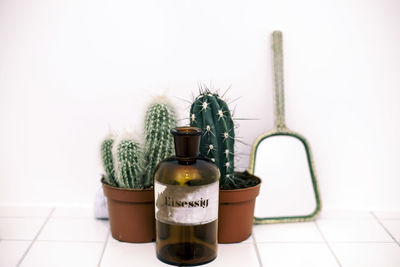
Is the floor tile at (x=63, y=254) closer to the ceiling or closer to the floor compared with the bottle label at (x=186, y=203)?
closer to the floor

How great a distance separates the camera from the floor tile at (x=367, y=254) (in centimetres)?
114

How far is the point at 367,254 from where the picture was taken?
1.19 metres

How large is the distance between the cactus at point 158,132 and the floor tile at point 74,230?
0.27 metres

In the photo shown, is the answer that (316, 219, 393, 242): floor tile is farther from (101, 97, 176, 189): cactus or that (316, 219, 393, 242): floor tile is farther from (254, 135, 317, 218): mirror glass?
(101, 97, 176, 189): cactus

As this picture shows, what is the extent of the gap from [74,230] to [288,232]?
0.63m

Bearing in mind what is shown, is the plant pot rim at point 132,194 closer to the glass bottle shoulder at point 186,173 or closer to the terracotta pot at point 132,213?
the terracotta pot at point 132,213

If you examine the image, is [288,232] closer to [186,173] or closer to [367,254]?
[367,254]

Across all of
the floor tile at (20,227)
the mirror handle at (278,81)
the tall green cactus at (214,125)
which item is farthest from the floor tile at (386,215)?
the floor tile at (20,227)

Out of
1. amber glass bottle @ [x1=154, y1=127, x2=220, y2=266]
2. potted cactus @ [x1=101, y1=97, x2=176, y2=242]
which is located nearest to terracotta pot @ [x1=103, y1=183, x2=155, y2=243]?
potted cactus @ [x1=101, y1=97, x2=176, y2=242]

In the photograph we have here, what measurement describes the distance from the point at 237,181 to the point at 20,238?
2.08 ft

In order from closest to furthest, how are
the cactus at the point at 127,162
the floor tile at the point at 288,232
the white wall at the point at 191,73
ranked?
the cactus at the point at 127,162, the floor tile at the point at 288,232, the white wall at the point at 191,73

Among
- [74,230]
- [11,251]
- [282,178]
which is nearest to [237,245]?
[282,178]

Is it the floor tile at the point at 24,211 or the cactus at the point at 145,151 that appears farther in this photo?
the floor tile at the point at 24,211

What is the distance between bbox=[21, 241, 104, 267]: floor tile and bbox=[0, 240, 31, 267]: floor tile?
0.07 feet
